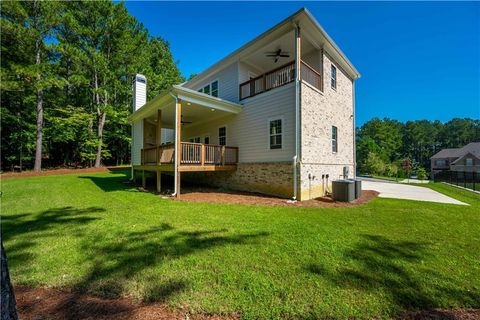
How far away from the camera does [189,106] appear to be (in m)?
10.4

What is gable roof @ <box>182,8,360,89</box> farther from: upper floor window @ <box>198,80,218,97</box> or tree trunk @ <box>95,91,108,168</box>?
tree trunk @ <box>95,91,108,168</box>

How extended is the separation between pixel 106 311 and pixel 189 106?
9.21 metres

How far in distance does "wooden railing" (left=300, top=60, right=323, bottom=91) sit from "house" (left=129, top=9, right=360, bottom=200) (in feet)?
0.15

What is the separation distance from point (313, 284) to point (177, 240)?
2.60 m

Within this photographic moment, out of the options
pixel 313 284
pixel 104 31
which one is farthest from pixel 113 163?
pixel 313 284

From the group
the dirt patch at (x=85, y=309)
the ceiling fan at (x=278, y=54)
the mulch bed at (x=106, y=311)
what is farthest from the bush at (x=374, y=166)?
the dirt patch at (x=85, y=309)

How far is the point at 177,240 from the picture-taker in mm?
4141

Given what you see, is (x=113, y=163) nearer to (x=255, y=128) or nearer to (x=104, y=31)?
(x=104, y=31)

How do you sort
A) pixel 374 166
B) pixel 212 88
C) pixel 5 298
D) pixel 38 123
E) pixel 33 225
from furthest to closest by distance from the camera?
pixel 374 166, pixel 38 123, pixel 212 88, pixel 33 225, pixel 5 298

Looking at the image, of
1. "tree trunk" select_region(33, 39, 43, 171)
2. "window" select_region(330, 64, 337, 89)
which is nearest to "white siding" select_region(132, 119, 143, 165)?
"tree trunk" select_region(33, 39, 43, 171)

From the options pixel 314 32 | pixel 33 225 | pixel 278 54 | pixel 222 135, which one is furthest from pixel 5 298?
pixel 278 54

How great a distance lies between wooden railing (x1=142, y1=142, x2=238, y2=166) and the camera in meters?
9.24

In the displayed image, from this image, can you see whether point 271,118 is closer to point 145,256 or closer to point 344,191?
point 344,191

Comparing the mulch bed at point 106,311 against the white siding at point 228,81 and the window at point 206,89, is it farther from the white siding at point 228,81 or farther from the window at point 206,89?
the window at point 206,89
